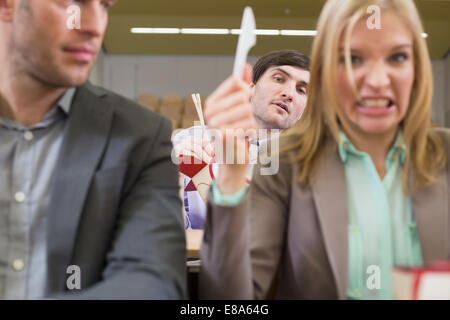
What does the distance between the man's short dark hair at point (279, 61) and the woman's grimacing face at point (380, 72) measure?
0.74 meters

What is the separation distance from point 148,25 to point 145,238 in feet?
17.9

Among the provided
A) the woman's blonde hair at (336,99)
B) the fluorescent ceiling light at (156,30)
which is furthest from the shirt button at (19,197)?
the fluorescent ceiling light at (156,30)

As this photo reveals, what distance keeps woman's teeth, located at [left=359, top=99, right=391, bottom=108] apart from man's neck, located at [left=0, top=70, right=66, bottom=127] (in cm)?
38

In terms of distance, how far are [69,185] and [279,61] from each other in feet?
3.24

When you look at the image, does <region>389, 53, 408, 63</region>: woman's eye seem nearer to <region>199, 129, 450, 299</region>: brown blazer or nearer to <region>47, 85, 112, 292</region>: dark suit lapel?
<region>199, 129, 450, 299</region>: brown blazer

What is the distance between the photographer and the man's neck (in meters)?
0.66

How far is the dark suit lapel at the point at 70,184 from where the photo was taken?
0.64 m

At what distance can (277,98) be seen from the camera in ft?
A: 4.83

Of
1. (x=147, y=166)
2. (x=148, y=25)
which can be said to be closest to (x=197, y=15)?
(x=148, y=25)

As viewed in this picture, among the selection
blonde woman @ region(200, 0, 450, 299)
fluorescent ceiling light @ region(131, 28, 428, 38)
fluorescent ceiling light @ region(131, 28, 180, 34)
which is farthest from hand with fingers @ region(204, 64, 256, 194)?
fluorescent ceiling light @ region(131, 28, 180, 34)

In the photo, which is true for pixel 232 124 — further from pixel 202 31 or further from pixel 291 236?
pixel 202 31

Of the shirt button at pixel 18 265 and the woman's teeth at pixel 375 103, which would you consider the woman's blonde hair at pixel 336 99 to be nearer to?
the woman's teeth at pixel 375 103

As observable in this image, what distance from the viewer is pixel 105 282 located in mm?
635
